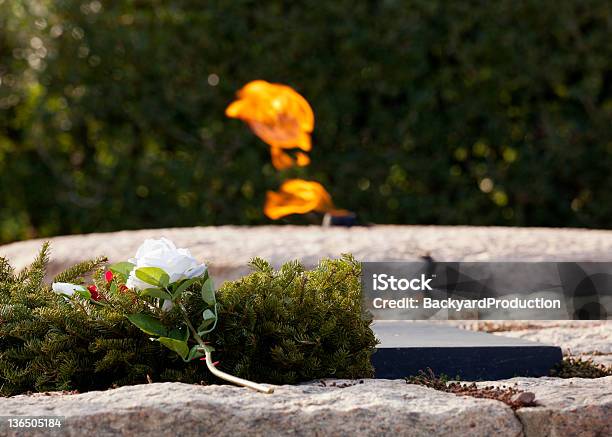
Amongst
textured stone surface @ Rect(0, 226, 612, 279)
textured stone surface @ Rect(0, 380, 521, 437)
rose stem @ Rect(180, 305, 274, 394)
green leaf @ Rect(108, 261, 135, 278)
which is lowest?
textured stone surface @ Rect(0, 380, 521, 437)

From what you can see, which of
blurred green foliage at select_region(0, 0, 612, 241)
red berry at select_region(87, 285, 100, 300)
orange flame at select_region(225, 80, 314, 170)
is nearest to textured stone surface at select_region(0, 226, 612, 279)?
orange flame at select_region(225, 80, 314, 170)

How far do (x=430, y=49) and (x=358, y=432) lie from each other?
16.1 feet

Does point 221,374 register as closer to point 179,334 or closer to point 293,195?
point 179,334

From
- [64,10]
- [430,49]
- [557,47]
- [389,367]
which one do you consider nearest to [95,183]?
[64,10]

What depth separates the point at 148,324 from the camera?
2307mm

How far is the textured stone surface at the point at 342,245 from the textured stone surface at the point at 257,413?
213 cm

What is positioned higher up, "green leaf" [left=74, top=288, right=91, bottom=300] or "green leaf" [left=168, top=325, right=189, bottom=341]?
"green leaf" [left=74, top=288, right=91, bottom=300]

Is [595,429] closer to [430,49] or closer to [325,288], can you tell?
[325,288]

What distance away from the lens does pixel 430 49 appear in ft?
21.5

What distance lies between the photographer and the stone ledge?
76.8 inches

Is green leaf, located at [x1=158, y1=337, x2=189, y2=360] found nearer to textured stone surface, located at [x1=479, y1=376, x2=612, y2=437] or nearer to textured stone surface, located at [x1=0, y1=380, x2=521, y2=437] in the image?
textured stone surface, located at [x1=0, y1=380, x2=521, y2=437]

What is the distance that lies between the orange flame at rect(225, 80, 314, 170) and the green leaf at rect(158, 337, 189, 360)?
3.66 m

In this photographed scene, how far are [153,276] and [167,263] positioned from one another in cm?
5

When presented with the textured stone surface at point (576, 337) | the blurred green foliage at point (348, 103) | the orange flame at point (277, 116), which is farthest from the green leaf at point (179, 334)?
the blurred green foliage at point (348, 103)
